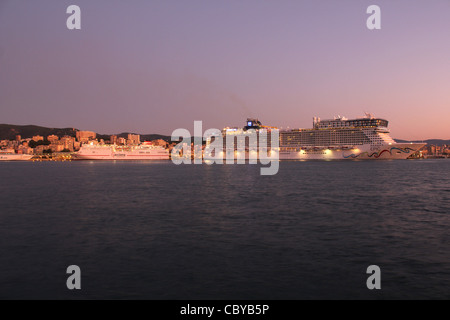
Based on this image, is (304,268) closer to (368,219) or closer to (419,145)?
(368,219)

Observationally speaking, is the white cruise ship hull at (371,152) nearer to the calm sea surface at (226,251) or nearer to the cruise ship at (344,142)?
the cruise ship at (344,142)

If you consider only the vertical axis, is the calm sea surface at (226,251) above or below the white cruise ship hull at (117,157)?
below

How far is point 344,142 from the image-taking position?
127 m

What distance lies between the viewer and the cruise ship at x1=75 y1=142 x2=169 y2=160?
548 feet

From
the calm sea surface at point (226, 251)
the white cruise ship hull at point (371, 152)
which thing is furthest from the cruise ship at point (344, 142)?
the calm sea surface at point (226, 251)

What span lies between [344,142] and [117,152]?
106272mm

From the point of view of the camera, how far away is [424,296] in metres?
8.43

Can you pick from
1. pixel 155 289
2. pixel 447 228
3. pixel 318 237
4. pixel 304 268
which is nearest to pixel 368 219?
pixel 447 228

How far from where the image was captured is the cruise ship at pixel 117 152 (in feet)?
548

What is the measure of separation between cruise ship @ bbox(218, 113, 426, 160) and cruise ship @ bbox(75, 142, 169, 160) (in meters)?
62.5

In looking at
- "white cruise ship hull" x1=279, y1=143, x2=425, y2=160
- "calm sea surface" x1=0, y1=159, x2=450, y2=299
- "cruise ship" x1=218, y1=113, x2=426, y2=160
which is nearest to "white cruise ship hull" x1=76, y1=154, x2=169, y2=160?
"cruise ship" x1=218, y1=113, x2=426, y2=160

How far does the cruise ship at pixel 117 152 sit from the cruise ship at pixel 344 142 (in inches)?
2460
